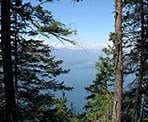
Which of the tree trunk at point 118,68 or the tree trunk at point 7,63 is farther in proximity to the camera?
the tree trunk at point 118,68

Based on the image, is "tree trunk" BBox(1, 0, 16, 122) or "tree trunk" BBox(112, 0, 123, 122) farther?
"tree trunk" BBox(112, 0, 123, 122)

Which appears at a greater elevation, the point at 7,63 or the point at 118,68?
the point at 7,63

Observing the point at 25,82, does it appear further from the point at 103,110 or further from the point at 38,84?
the point at 103,110

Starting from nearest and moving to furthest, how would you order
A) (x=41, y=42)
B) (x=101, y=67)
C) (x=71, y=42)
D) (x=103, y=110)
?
(x=71, y=42) → (x=41, y=42) → (x=103, y=110) → (x=101, y=67)

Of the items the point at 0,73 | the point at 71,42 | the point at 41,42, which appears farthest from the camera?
the point at 41,42

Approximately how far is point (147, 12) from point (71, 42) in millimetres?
13591

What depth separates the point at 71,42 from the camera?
10016 mm

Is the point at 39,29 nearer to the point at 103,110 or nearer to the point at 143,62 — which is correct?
the point at 143,62

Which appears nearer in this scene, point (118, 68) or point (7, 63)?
point (7, 63)

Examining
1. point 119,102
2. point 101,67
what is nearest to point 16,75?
point 119,102

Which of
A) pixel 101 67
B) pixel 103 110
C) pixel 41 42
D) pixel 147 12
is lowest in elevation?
pixel 103 110

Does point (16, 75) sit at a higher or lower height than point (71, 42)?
lower

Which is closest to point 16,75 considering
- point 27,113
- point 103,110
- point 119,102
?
point 27,113

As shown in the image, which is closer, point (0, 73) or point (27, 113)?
point (0, 73)
